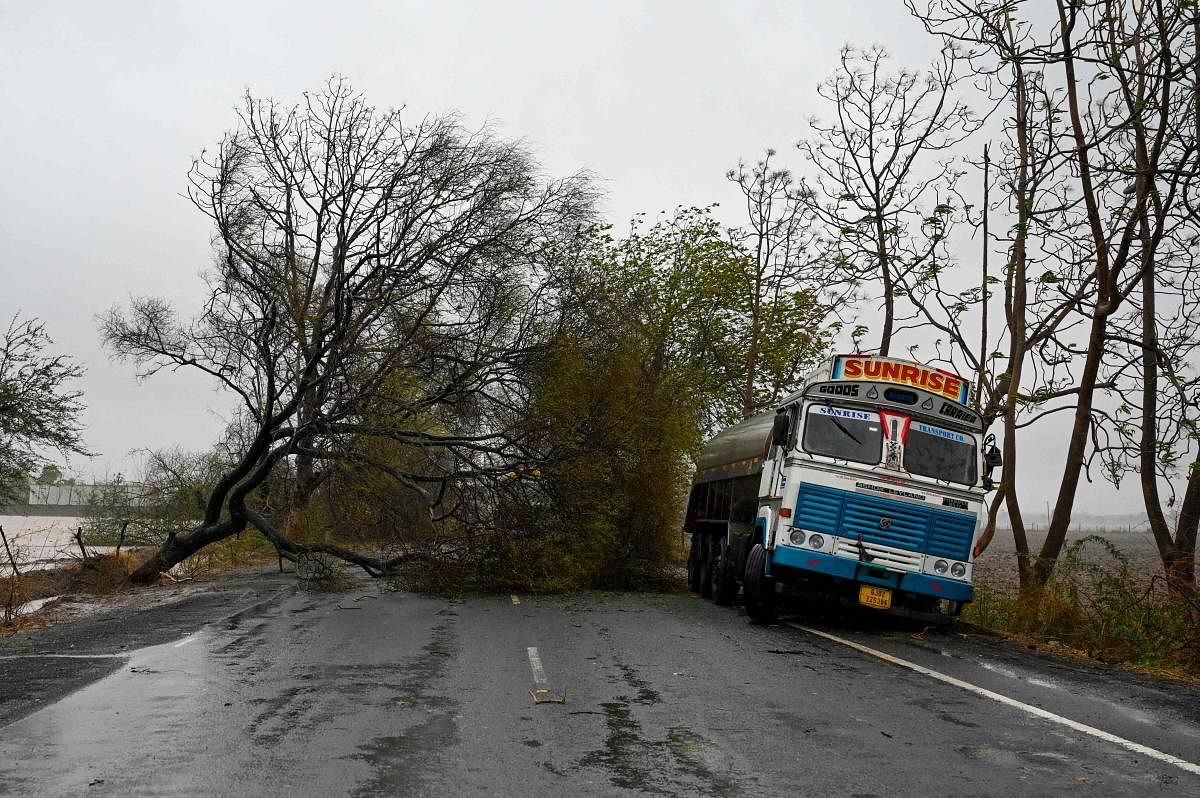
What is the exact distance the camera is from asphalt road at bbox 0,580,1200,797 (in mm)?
6211

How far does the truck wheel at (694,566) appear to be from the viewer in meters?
22.9

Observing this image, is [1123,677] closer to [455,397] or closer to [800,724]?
[800,724]

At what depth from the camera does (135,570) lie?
24.4 meters

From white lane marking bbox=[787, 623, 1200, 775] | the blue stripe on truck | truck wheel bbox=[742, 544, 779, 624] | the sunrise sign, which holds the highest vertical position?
the sunrise sign

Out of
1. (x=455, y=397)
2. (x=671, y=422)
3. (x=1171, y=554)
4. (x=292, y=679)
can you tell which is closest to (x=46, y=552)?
(x=455, y=397)

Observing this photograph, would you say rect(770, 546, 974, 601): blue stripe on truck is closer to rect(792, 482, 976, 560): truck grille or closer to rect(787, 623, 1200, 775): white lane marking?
rect(792, 482, 976, 560): truck grille

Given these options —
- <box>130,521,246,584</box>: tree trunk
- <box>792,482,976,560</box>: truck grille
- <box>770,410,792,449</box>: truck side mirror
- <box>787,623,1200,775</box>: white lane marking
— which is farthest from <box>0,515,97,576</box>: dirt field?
<box>787,623,1200,775</box>: white lane marking

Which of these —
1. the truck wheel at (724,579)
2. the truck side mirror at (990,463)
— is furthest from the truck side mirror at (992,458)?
the truck wheel at (724,579)

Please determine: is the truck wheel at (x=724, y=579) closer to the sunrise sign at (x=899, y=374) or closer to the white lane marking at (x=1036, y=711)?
the sunrise sign at (x=899, y=374)

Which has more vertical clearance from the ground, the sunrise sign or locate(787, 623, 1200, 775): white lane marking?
the sunrise sign

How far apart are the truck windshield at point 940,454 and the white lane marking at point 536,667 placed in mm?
6240

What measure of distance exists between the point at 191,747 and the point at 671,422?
18343mm

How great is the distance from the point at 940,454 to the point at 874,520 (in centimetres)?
147

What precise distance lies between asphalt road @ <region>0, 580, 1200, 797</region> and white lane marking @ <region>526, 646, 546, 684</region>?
62mm
